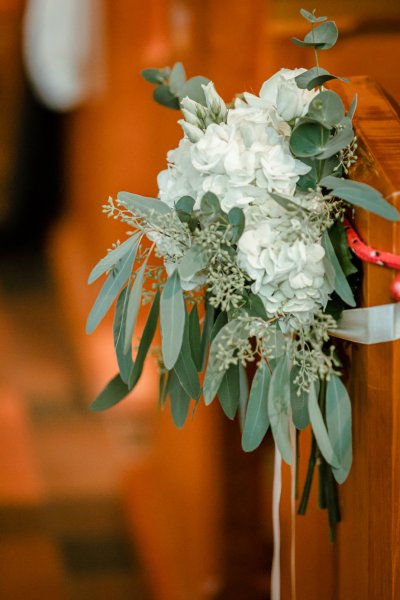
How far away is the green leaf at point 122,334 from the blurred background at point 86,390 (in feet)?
3.18

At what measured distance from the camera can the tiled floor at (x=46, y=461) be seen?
1869 mm

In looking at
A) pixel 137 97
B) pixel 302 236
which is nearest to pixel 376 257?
pixel 302 236

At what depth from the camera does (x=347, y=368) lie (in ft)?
2.88

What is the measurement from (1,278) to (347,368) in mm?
1281

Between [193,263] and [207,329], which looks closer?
[193,263]

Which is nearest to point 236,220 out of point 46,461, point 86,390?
point 86,390

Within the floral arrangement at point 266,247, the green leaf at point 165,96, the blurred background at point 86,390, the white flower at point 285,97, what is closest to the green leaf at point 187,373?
the floral arrangement at point 266,247

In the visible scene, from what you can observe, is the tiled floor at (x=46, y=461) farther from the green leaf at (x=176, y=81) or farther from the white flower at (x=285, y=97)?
the white flower at (x=285, y=97)

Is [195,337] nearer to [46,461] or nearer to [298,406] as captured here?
[298,406]

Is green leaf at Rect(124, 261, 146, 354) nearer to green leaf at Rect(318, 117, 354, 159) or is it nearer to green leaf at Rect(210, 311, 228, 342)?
green leaf at Rect(210, 311, 228, 342)

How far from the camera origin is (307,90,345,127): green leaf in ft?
2.31

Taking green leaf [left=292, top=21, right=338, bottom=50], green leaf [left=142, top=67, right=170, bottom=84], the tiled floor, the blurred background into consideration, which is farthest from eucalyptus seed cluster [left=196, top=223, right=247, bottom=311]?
the tiled floor

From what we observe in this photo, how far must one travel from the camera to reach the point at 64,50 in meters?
1.85

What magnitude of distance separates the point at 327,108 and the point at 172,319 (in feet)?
1.01
